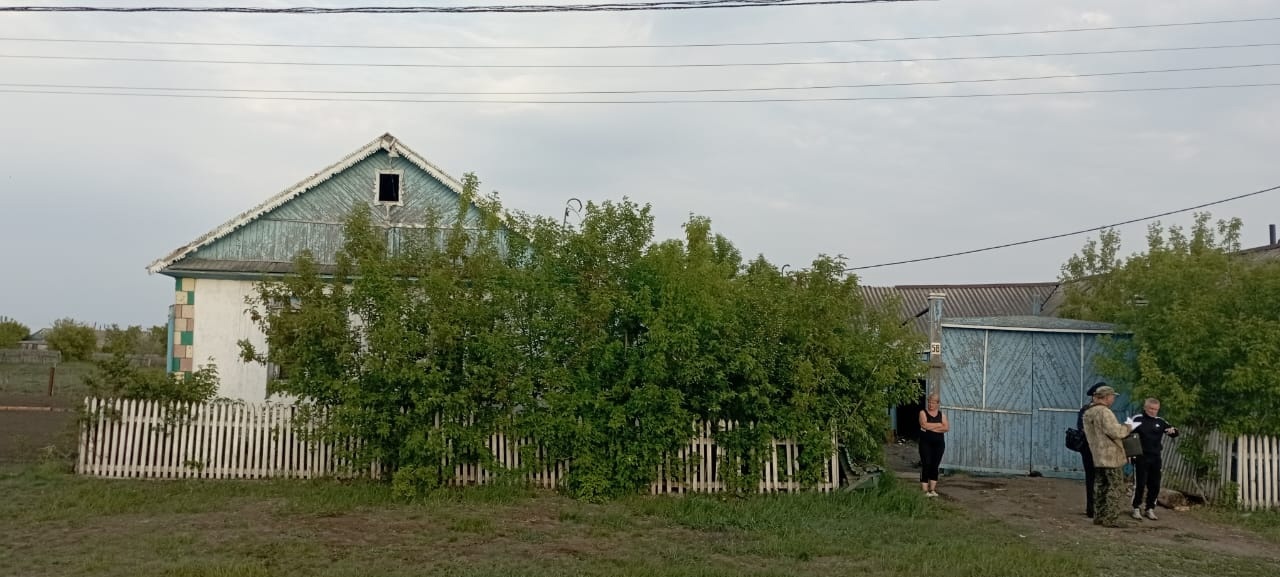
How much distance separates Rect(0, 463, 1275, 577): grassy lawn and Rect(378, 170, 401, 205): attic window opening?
675cm

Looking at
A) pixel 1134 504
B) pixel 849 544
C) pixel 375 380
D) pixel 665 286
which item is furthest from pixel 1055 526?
pixel 375 380

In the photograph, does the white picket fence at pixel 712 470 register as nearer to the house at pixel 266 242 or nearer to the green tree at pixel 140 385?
the green tree at pixel 140 385

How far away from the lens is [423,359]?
11.5 m

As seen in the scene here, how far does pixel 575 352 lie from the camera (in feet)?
38.0

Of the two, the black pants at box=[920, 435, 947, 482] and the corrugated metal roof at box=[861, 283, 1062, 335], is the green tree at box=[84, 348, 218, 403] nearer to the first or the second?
the black pants at box=[920, 435, 947, 482]

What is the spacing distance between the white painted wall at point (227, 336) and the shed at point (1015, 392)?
1098 centimetres

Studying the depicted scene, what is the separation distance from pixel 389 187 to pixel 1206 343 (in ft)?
42.4

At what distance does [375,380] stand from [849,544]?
222 inches

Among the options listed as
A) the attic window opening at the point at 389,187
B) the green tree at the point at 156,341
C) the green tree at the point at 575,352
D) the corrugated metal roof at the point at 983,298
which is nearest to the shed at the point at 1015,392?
the green tree at the point at 575,352

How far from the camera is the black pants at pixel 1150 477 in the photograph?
10.9 m

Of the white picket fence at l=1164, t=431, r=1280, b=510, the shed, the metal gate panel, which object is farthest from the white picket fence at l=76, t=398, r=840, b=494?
the white picket fence at l=1164, t=431, r=1280, b=510

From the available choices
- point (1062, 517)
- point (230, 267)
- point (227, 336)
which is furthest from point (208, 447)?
point (1062, 517)

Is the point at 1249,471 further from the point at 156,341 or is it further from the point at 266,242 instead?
the point at 156,341

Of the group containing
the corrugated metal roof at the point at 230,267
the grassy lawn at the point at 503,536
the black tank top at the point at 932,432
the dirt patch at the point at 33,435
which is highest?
the corrugated metal roof at the point at 230,267
